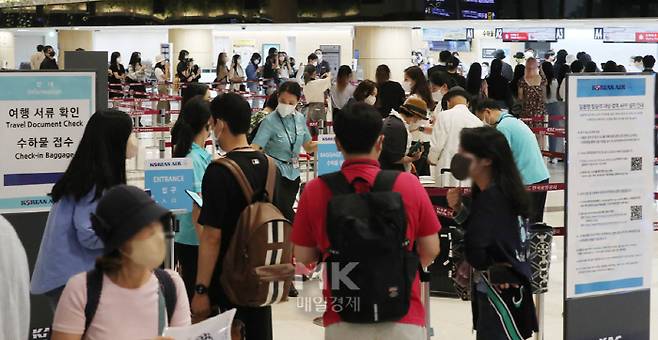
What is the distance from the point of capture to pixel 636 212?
5.88 meters

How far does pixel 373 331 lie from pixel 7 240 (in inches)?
52.2

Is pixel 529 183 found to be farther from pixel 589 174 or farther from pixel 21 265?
pixel 21 265

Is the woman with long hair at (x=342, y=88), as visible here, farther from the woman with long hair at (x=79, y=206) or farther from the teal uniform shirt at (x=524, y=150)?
the woman with long hair at (x=79, y=206)

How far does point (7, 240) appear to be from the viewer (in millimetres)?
3295

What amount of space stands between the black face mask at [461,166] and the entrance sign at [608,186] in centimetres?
122

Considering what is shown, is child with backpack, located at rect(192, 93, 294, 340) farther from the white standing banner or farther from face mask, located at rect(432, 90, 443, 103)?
face mask, located at rect(432, 90, 443, 103)

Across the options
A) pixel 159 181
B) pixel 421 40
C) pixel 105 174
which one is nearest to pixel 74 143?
pixel 159 181

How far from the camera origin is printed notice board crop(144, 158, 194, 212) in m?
5.86

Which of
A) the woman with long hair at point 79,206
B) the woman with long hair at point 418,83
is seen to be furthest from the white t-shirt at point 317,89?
the woman with long hair at point 79,206

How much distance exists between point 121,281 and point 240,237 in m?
1.25

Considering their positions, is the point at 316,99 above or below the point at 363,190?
above

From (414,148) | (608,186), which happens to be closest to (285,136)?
(414,148)

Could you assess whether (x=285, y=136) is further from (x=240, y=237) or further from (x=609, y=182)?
(x=240, y=237)

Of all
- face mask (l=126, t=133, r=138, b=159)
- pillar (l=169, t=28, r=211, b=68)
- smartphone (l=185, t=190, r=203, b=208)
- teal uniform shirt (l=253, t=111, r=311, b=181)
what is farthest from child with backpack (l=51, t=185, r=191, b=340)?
pillar (l=169, t=28, r=211, b=68)
